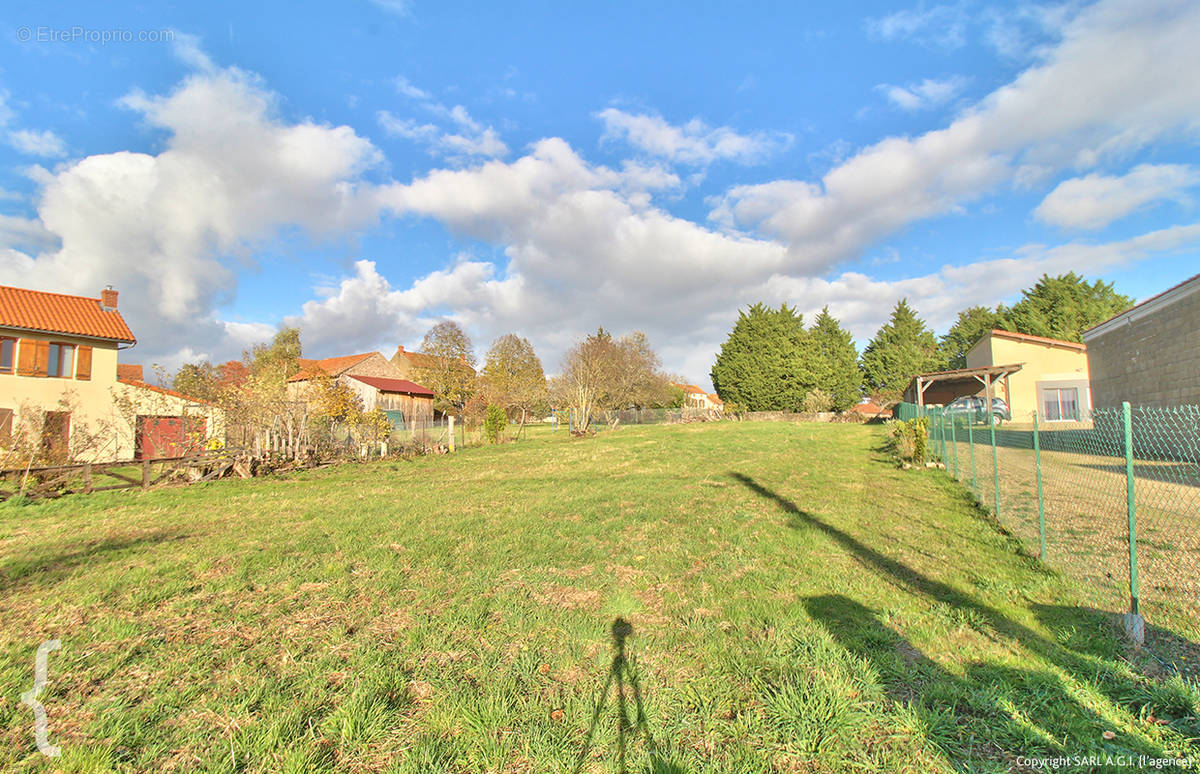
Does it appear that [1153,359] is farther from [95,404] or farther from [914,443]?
[95,404]

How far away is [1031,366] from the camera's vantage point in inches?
1032

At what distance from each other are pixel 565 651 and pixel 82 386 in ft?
80.2

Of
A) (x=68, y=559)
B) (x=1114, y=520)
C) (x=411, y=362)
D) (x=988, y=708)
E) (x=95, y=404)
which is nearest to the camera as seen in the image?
(x=988, y=708)

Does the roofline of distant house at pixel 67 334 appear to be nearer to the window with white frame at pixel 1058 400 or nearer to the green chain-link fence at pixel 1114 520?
the green chain-link fence at pixel 1114 520

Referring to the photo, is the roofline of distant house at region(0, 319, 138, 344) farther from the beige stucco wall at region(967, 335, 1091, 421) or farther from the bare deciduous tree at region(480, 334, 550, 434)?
the beige stucco wall at region(967, 335, 1091, 421)

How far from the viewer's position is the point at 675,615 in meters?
3.90

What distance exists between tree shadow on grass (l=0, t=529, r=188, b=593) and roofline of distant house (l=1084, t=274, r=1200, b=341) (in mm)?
20931

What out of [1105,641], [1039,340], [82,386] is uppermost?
[1039,340]

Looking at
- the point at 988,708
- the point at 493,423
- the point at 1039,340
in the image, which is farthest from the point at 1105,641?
the point at 1039,340

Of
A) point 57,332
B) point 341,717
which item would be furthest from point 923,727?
point 57,332

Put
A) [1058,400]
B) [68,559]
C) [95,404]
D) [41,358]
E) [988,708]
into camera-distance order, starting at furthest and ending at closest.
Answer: [1058,400]
[95,404]
[41,358]
[68,559]
[988,708]

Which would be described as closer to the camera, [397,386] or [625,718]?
[625,718]

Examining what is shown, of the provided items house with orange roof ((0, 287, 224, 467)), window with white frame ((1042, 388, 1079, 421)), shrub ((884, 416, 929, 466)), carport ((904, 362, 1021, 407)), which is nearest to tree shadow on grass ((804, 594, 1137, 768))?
shrub ((884, 416, 929, 466))
